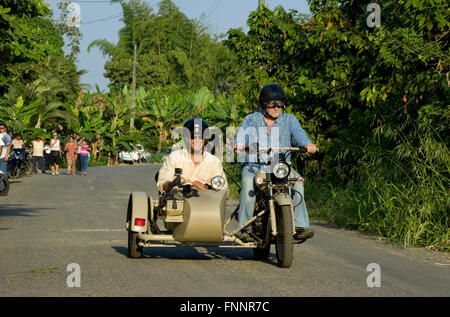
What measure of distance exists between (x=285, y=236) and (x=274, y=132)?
55.5 inches

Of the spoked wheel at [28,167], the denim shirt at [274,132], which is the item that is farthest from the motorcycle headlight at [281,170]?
the spoked wheel at [28,167]

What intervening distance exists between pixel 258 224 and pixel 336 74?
9586 mm

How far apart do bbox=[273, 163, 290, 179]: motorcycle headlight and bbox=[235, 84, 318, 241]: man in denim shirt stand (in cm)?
36

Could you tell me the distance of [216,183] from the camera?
790cm

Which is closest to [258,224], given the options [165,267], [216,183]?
[216,183]

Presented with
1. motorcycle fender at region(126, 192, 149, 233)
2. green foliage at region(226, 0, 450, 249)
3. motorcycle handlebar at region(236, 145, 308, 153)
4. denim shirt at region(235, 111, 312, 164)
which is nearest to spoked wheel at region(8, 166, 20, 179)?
green foliage at region(226, 0, 450, 249)

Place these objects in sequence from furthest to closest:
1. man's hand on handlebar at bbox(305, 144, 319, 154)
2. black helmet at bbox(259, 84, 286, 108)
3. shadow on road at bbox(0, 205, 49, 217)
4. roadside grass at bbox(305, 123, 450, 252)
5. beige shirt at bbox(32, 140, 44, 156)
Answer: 1. beige shirt at bbox(32, 140, 44, 156)
2. shadow on road at bbox(0, 205, 49, 217)
3. roadside grass at bbox(305, 123, 450, 252)
4. black helmet at bbox(259, 84, 286, 108)
5. man's hand on handlebar at bbox(305, 144, 319, 154)

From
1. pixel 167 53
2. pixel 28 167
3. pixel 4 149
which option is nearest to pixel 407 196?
pixel 4 149

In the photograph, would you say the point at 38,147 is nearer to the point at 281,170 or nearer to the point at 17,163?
the point at 17,163

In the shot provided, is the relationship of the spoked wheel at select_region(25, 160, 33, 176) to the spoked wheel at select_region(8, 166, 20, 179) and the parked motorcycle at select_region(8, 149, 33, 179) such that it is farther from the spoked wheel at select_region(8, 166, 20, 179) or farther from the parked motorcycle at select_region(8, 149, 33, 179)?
the spoked wheel at select_region(8, 166, 20, 179)

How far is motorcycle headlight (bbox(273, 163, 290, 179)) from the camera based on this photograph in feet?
25.2

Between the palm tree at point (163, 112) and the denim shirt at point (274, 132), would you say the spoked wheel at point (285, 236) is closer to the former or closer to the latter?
the denim shirt at point (274, 132)

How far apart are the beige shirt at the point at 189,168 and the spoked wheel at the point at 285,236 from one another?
104 cm

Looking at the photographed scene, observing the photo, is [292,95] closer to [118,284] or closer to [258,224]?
[258,224]
